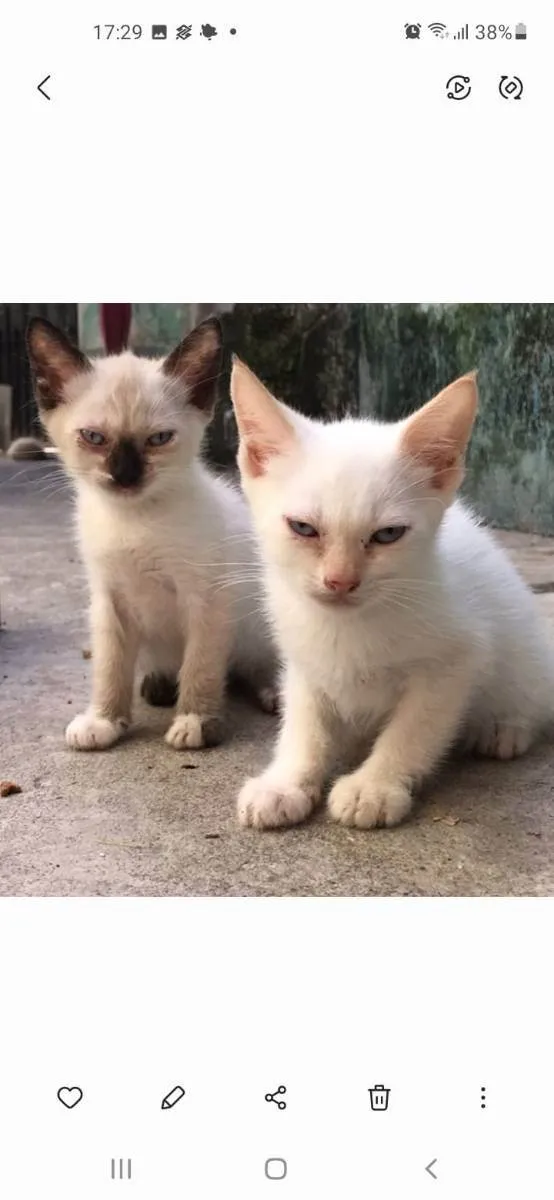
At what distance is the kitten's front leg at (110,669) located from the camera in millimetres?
1068

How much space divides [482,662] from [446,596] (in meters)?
0.08

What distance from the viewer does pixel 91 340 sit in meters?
0.92

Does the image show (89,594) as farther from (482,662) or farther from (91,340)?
(482,662)

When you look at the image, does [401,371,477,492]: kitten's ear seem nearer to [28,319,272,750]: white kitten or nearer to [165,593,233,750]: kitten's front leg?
[28,319,272,750]: white kitten

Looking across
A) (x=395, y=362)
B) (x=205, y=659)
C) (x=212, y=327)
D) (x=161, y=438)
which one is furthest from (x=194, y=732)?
(x=395, y=362)
